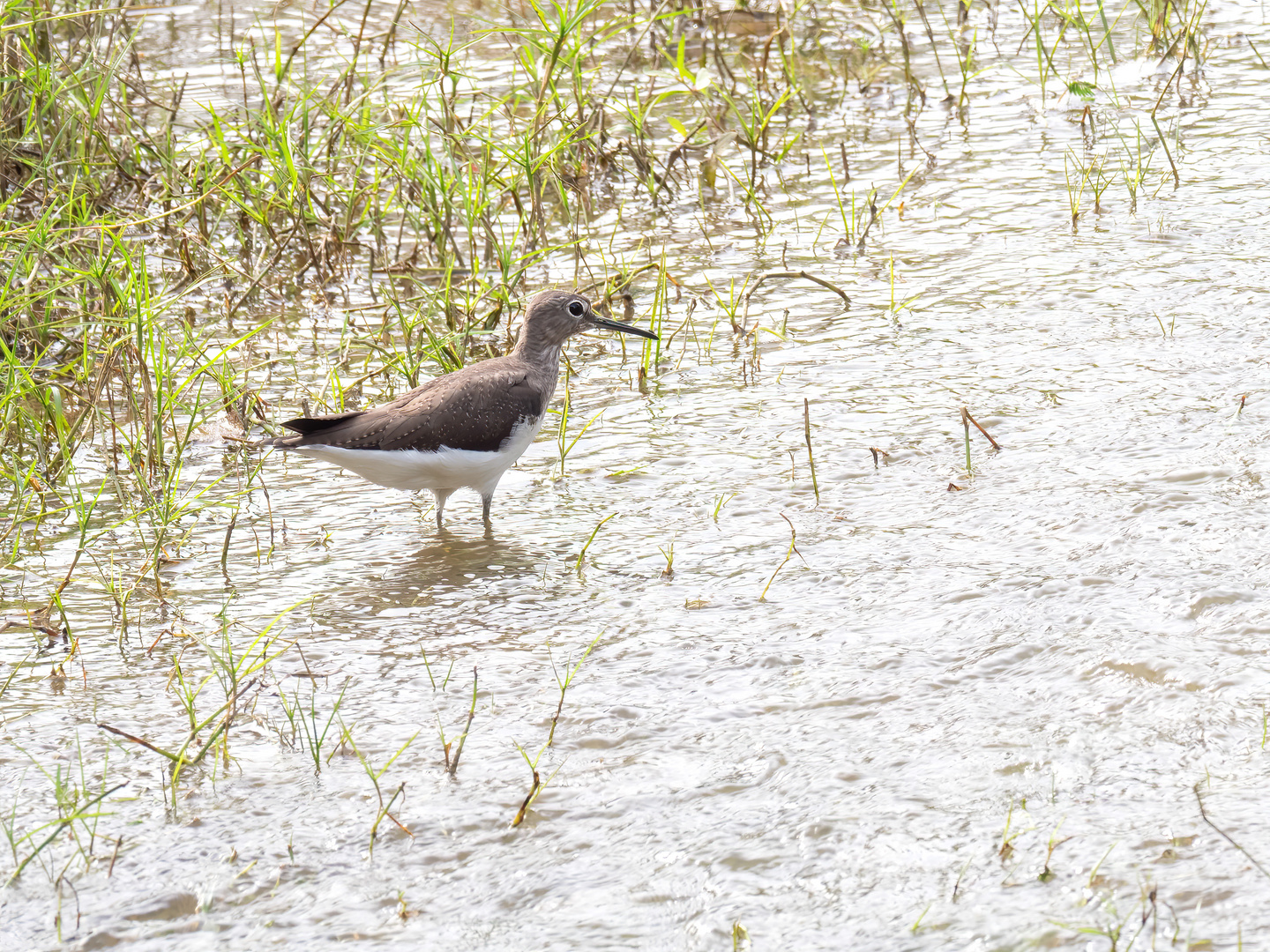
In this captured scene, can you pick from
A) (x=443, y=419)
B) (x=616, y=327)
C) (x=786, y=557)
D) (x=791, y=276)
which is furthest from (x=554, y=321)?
(x=786, y=557)

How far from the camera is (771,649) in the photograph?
480cm

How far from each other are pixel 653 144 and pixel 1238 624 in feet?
19.7

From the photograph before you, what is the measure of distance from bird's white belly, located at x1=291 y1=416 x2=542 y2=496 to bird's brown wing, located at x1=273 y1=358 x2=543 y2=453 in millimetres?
35

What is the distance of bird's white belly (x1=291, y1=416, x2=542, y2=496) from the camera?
580 cm

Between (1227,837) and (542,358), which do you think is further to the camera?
(542,358)

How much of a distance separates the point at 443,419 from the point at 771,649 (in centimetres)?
195

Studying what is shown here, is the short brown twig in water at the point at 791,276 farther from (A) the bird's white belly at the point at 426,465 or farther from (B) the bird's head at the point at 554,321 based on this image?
(A) the bird's white belly at the point at 426,465

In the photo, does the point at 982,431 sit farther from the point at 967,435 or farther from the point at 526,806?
the point at 526,806

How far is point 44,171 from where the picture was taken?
7203 mm

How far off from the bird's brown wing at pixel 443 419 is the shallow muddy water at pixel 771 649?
425 millimetres

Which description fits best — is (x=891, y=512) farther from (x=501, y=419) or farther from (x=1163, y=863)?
(x=1163, y=863)

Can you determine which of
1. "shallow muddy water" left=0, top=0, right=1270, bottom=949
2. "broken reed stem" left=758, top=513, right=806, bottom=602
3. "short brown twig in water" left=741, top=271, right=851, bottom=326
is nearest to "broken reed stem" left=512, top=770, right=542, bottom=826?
"shallow muddy water" left=0, top=0, right=1270, bottom=949

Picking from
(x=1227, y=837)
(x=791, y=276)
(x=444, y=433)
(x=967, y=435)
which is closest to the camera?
(x=1227, y=837)

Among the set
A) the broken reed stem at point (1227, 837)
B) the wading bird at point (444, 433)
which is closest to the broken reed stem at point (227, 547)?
the wading bird at point (444, 433)
